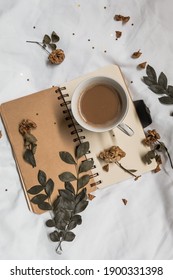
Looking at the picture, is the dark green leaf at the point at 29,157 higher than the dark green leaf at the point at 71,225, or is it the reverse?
the dark green leaf at the point at 29,157

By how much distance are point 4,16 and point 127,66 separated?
9.5 inches

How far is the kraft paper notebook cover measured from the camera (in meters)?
0.75

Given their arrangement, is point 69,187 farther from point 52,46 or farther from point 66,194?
point 52,46

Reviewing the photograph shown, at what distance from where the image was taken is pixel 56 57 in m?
0.76

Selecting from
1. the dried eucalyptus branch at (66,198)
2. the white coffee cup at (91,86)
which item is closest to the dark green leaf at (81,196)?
the dried eucalyptus branch at (66,198)

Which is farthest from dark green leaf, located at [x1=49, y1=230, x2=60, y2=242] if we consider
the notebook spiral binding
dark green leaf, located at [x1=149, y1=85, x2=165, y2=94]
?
dark green leaf, located at [x1=149, y1=85, x2=165, y2=94]

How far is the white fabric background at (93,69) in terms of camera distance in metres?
0.75

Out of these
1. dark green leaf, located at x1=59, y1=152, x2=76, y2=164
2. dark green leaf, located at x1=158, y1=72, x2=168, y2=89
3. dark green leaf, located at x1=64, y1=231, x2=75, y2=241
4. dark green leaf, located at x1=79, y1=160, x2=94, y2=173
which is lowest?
dark green leaf, located at x1=64, y1=231, x2=75, y2=241

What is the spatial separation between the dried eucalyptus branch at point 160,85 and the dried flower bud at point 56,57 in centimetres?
16

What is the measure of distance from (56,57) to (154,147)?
0.24 meters

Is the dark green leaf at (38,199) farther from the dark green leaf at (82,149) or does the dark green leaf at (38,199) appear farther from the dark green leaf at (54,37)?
the dark green leaf at (54,37)

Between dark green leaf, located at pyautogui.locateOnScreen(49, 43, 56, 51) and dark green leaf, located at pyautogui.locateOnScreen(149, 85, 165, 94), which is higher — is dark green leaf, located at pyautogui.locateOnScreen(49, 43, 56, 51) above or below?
above

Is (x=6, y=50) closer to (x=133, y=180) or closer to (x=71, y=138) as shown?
(x=71, y=138)

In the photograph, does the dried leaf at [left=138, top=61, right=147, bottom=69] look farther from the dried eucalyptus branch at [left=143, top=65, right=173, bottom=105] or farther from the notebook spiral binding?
the notebook spiral binding
